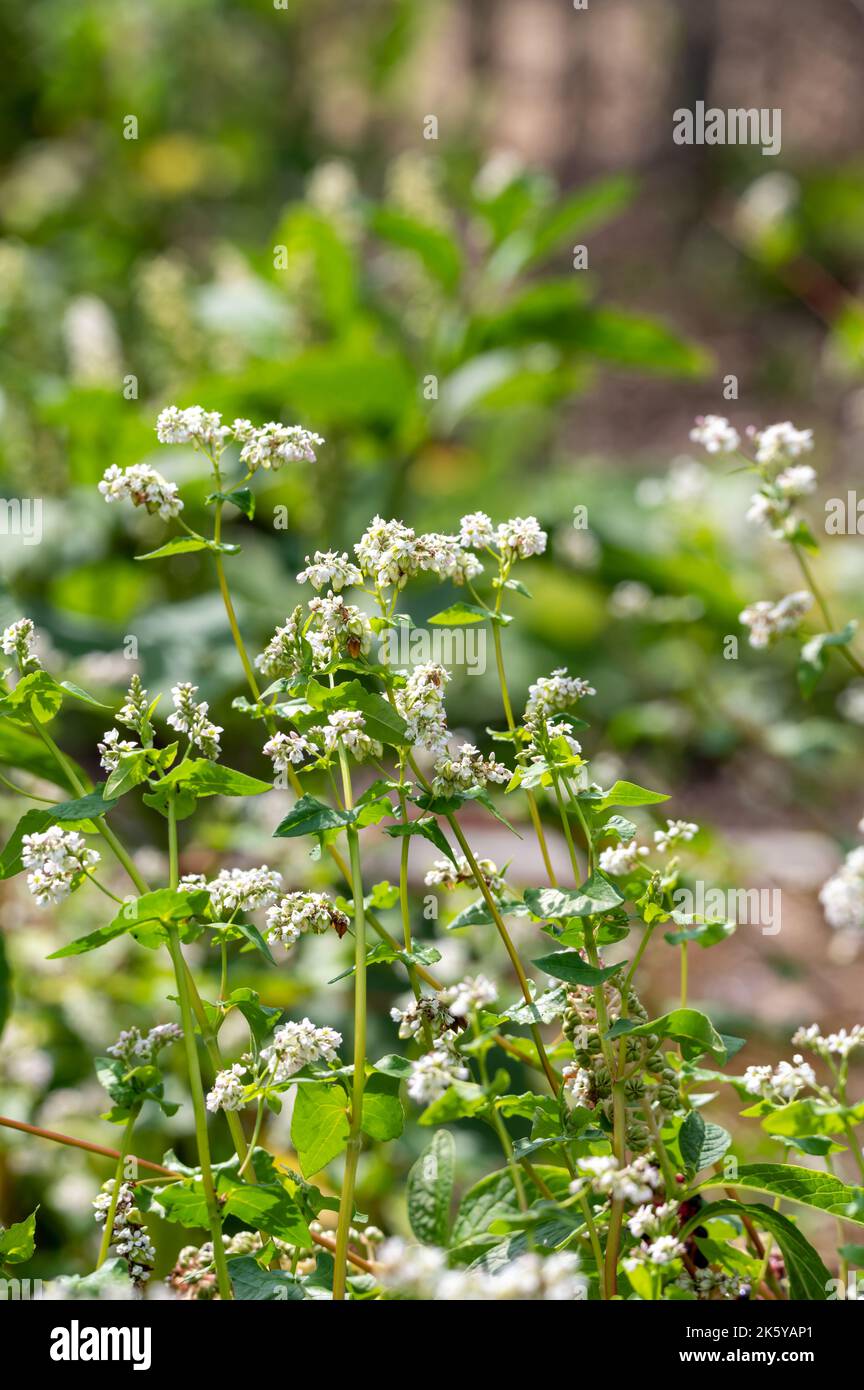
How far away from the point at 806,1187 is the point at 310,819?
0.31 metres

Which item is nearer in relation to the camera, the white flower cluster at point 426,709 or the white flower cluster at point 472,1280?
the white flower cluster at point 472,1280

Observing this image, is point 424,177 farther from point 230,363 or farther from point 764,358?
point 764,358

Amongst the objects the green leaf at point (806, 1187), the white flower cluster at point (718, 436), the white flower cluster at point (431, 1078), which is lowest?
the green leaf at point (806, 1187)

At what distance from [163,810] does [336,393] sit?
114 centimetres

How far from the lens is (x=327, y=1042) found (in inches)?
26.0

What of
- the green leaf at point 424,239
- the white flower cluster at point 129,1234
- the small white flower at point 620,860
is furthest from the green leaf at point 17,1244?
Answer: the green leaf at point 424,239

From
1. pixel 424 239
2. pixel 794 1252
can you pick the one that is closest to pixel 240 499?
pixel 794 1252

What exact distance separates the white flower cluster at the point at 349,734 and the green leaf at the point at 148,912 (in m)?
0.10

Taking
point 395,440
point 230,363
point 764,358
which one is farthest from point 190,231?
point 395,440

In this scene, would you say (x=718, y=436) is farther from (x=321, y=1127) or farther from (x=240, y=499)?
(x=321, y=1127)

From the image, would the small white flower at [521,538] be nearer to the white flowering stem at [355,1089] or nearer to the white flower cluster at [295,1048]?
the white flowering stem at [355,1089]

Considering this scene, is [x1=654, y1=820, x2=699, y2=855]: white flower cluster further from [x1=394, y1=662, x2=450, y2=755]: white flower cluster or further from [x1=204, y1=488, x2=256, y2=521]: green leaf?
[x1=204, y1=488, x2=256, y2=521]: green leaf

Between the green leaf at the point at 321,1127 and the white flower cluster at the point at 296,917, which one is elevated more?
the white flower cluster at the point at 296,917

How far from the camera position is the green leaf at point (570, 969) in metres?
0.64
